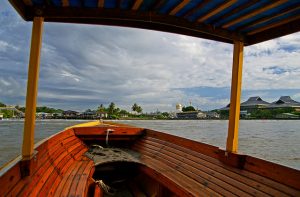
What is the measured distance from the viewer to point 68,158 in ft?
14.8

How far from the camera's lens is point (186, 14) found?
337 centimetres

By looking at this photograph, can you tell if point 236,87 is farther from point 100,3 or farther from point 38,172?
point 38,172

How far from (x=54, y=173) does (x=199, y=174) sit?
6.71 ft

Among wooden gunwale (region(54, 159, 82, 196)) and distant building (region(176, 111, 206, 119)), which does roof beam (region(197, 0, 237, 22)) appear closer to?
wooden gunwale (region(54, 159, 82, 196))

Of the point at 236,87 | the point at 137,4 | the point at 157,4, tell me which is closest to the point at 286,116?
the point at 236,87

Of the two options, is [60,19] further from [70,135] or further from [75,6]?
[70,135]

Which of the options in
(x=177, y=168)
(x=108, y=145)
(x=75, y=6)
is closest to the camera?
(x=75, y=6)

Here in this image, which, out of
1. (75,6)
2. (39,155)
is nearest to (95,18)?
(75,6)

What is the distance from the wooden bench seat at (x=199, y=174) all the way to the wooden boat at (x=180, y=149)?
1cm

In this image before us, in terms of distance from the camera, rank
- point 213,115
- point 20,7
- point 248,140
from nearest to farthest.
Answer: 1. point 20,7
2. point 248,140
3. point 213,115

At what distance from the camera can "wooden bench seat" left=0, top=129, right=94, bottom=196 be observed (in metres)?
2.27

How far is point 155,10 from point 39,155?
2.36 meters

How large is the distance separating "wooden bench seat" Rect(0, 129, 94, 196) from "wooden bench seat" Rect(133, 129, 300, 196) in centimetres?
115

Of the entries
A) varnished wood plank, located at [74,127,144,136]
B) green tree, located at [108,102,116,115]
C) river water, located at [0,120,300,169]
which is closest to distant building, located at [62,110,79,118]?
green tree, located at [108,102,116,115]
